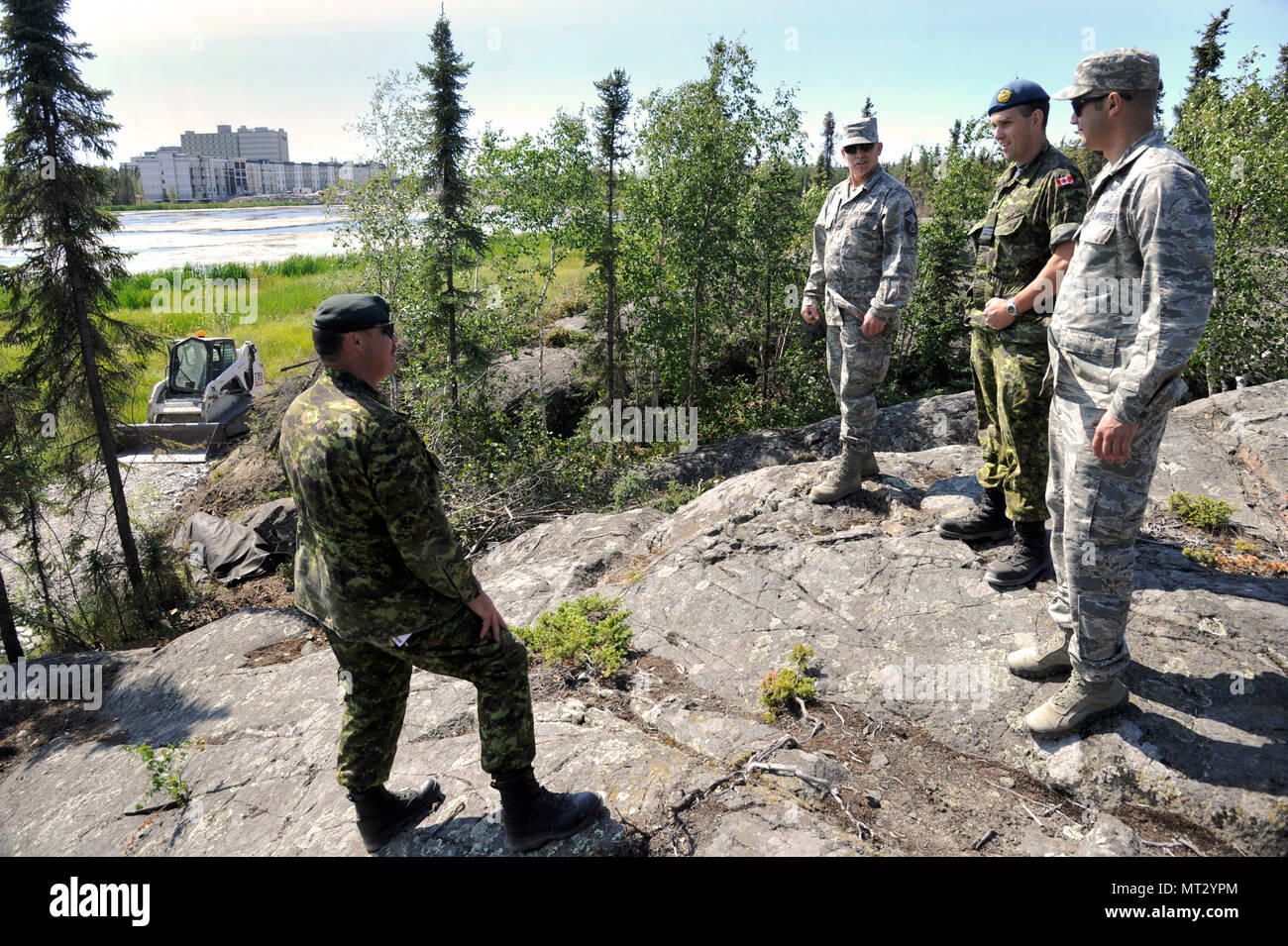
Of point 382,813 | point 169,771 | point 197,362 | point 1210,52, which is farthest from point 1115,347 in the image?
point 1210,52

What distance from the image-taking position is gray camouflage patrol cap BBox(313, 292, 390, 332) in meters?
2.69

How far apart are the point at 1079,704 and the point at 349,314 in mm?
3521

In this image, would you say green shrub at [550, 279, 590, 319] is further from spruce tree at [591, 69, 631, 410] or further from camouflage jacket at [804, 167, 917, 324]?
camouflage jacket at [804, 167, 917, 324]

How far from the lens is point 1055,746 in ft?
10.7

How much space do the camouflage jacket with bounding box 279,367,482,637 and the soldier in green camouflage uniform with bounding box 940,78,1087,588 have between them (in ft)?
10.3

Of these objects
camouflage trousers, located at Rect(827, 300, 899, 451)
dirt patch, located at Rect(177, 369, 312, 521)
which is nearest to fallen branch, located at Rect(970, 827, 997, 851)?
camouflage trousers, located at Rect(827, 300, 899, 451)

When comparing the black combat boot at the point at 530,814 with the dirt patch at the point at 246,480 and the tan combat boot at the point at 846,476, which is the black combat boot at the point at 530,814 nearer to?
the tan combat boot at the point at 846,476

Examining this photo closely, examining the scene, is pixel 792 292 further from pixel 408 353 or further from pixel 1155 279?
pixel 1155 279

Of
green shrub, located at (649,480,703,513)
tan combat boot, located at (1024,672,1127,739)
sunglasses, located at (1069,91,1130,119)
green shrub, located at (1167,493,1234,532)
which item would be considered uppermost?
sunglasses, located at (1069,91,1130,119)

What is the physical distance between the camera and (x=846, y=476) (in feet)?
18.1

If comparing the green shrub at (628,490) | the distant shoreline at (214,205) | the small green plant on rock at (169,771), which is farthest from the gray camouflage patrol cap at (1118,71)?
the distant shoreline at (214,205)

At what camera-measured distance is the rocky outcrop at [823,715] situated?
298 centimetres

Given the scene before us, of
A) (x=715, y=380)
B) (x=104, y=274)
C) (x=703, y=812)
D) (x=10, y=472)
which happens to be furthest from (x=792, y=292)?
(x=703, y=812)

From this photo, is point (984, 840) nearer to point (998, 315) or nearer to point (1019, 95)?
point (998, 315)
